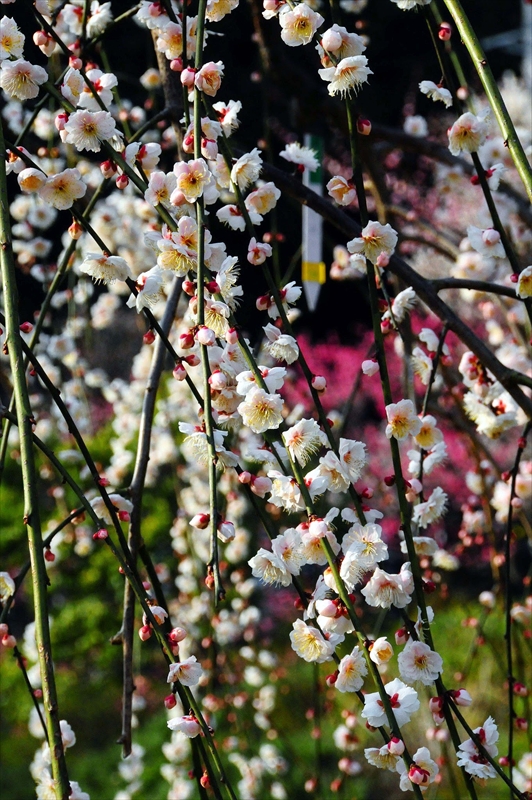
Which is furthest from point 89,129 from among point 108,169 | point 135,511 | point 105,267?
point 135,511

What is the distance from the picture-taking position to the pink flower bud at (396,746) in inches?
30.0

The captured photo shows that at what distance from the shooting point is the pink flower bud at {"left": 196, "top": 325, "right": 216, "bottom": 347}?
0.81m

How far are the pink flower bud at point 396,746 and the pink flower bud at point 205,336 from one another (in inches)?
15.5

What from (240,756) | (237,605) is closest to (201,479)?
(237,605)

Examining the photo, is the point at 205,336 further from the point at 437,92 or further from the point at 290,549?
the point at 437,92

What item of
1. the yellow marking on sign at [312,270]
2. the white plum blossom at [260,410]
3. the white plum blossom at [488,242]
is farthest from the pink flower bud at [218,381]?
the yellow marking on sign at [312,270]

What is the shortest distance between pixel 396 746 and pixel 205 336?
40cm

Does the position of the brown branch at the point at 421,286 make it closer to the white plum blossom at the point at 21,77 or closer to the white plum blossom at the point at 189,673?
the white plum blossom at the point at 21,77

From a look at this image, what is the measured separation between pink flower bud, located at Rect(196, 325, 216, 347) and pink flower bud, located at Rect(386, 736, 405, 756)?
15.5 inches

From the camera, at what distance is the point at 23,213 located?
2.77 m

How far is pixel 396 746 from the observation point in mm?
762

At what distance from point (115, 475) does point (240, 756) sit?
1.02 meters

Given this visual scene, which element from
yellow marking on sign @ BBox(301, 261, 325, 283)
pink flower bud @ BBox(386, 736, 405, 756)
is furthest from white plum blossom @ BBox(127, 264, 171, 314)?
yellow marking on sign @ BBox(301, 261, 325, 283)

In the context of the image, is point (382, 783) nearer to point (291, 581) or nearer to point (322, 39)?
point (291, 581)
